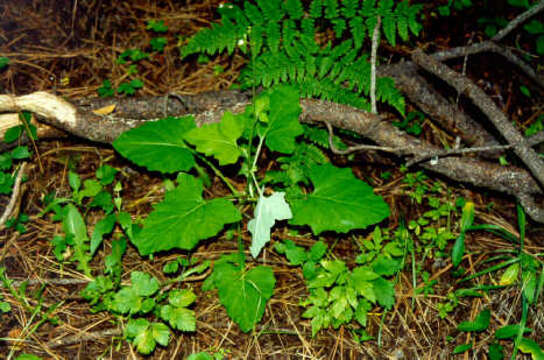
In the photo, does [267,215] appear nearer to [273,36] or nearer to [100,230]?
[100,230]

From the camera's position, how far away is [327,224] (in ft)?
6.77

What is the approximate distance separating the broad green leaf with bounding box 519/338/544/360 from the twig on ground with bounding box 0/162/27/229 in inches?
115

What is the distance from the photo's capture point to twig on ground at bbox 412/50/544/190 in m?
2.29

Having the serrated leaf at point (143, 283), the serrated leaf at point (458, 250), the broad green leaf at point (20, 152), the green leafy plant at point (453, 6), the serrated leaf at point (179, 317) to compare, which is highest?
the green leafy plant at point (453, 6)

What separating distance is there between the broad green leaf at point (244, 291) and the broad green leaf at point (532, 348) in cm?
130

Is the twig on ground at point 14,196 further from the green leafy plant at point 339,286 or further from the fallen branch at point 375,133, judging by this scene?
the green leafy plant at point 339,286

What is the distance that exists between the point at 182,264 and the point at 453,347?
1.54 meters

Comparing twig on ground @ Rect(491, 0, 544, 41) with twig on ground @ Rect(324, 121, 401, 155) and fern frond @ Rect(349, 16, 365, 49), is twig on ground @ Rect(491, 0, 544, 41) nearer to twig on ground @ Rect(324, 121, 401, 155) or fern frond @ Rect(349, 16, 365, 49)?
fern frond @ Rect(349, 16, 365, 49)

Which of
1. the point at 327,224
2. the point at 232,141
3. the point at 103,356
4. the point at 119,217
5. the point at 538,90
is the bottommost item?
the point at 103,356

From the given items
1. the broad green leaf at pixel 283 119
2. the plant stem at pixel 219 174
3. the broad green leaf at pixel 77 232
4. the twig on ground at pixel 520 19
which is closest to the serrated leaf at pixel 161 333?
the broad green leaf at pixel 77 232

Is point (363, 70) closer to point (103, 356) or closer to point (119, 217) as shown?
point (119, 217)

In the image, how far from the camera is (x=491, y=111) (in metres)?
2.38

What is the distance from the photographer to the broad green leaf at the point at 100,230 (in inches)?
87.7

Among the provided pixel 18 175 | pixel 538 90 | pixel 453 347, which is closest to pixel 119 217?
pixel 18 175
